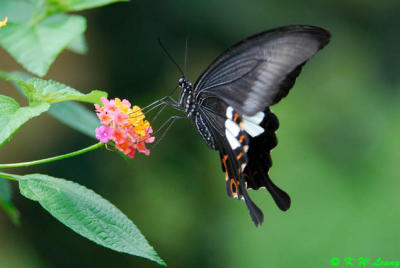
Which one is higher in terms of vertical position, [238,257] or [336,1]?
[336,1]

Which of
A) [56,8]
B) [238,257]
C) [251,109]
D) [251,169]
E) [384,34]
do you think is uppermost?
[384,34]

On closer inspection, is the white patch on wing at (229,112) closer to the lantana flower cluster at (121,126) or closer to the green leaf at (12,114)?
the lantana flower cluster at (121,126)

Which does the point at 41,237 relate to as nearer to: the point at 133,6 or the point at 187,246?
the point at 187,246

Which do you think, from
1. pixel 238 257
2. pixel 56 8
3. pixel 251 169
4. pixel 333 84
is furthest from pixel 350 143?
pixel 56 8

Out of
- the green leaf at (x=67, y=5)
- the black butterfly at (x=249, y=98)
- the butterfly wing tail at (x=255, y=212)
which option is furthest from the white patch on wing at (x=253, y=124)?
the green leaf at (x=67, y=5)

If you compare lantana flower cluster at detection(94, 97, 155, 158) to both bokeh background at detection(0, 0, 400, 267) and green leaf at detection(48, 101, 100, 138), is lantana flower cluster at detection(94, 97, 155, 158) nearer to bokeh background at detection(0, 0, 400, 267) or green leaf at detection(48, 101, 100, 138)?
green leaf at detection(48, 101, 100, 138)

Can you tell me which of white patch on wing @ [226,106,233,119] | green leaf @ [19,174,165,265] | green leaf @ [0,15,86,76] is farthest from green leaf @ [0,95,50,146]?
white patch on wing @ [226,106,233,119]

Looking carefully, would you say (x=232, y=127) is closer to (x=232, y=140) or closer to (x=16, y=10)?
(x=232, y=140)
